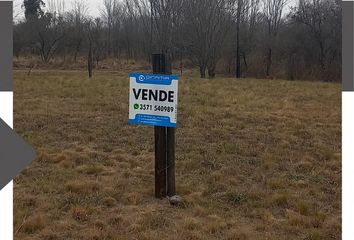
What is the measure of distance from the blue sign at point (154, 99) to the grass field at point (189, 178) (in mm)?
804

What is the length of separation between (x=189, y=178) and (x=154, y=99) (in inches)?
53.8

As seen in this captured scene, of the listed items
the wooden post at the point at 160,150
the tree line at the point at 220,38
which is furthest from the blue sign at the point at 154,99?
the tree line at the point at 220,38

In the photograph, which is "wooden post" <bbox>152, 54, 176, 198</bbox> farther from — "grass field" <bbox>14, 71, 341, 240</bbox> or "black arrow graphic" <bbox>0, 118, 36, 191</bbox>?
"black arrow graphic" <bbox>0, 118, 36, 191</bbox>

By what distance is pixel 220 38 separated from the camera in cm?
2478

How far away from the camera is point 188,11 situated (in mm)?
24406

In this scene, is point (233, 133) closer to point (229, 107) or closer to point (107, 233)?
point (229, 107)

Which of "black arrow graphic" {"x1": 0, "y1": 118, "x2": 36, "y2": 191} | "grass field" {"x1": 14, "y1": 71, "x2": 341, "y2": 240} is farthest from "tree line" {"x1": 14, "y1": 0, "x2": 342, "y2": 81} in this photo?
"black arrow graphic" {"x1": 0, "y1": 118, "x2": 36, "y2": 191}

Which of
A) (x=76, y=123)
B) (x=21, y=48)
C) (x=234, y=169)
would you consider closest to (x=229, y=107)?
(x=76, y=123)

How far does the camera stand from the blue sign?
135 inches

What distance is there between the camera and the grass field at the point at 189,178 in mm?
3229

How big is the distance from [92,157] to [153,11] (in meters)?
22.5

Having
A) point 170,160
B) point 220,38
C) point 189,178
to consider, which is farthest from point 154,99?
point 220,38

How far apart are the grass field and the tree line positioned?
16383 millimetres

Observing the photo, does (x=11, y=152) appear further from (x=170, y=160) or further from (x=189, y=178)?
(x=189, y=178)
